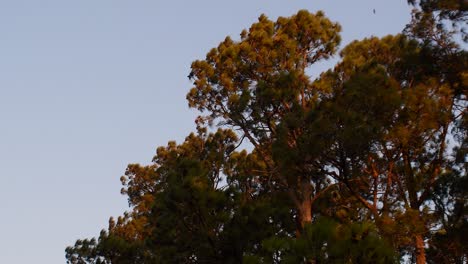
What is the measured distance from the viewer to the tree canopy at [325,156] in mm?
10227

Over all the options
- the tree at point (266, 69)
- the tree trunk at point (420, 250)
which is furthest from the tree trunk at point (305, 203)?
the tree trunk at point (420, 250)

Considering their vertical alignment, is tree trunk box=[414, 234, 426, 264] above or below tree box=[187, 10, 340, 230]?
below

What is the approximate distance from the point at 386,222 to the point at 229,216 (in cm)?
326

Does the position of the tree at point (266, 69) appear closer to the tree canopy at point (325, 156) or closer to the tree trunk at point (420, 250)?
the tree canopy at point (325, 156)

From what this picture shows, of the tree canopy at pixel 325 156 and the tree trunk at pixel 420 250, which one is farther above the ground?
the tree canopy at pixel 325 156

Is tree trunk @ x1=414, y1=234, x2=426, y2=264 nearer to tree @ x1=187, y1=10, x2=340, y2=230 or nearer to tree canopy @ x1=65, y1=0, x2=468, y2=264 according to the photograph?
tree canopy @ x1=65, y1=0, x2=468, y2=264

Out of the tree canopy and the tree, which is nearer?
the tree canopy

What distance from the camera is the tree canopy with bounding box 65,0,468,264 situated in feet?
33.6

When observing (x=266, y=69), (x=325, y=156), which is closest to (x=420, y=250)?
(x=325, y=156)

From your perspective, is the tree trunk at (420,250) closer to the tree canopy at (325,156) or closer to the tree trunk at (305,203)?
the tree canopy at (325,156)

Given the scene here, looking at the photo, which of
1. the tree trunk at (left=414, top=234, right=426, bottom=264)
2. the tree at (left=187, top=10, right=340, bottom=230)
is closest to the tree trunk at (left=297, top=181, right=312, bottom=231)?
the tree at (left=187, top=10, right=340, bottom=230)

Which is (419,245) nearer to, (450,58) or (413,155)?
(413,155)

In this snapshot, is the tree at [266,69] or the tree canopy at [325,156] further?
the tree at [266,69]

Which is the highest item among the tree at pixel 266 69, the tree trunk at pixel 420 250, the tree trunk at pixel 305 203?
the tree at pixel 266 69
